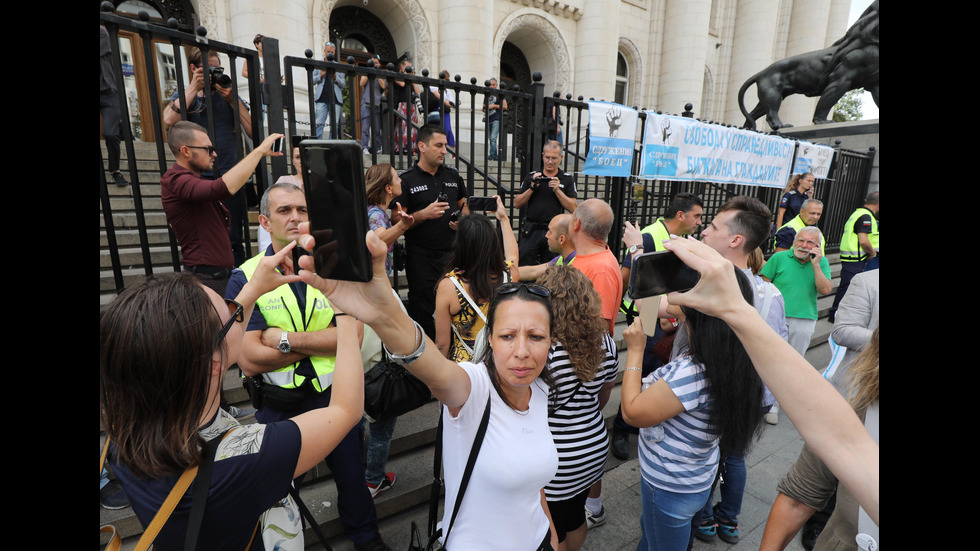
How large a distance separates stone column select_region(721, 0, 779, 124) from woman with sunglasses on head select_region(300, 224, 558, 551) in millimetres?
20846

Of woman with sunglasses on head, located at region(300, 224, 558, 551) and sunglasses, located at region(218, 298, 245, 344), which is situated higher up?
sunglasses, located at region(218, 298, 245, 344)

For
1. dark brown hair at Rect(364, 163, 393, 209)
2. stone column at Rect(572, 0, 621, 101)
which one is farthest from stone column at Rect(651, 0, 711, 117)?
dark brown hair at Rect(364, 163, 393, 209)

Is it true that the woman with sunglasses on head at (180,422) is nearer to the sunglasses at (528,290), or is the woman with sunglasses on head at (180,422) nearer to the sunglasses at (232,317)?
the sunglasses at (232,317)

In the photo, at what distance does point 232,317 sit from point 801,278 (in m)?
4.97

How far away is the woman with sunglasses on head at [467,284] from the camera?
2.63 metres

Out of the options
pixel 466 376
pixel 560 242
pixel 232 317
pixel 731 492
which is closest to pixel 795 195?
pixel 560 242

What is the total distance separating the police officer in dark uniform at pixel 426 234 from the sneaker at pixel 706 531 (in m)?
2.43

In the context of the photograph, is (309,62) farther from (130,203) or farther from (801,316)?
(801,316)

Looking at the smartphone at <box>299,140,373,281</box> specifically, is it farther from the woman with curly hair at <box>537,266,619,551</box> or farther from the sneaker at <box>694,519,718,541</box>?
the sneaker at <box>694,519,718,541</box>

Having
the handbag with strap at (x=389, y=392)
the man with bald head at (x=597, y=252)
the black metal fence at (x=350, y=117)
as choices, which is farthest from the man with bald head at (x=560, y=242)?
the handbag with strap at (x=389, y=392)

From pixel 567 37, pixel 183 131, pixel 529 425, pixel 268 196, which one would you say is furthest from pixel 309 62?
pixel 567 37

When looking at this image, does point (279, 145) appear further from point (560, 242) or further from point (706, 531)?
point (706, 531)

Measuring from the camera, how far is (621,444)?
12.3 ft

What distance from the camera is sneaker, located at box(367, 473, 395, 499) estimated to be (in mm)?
2812
